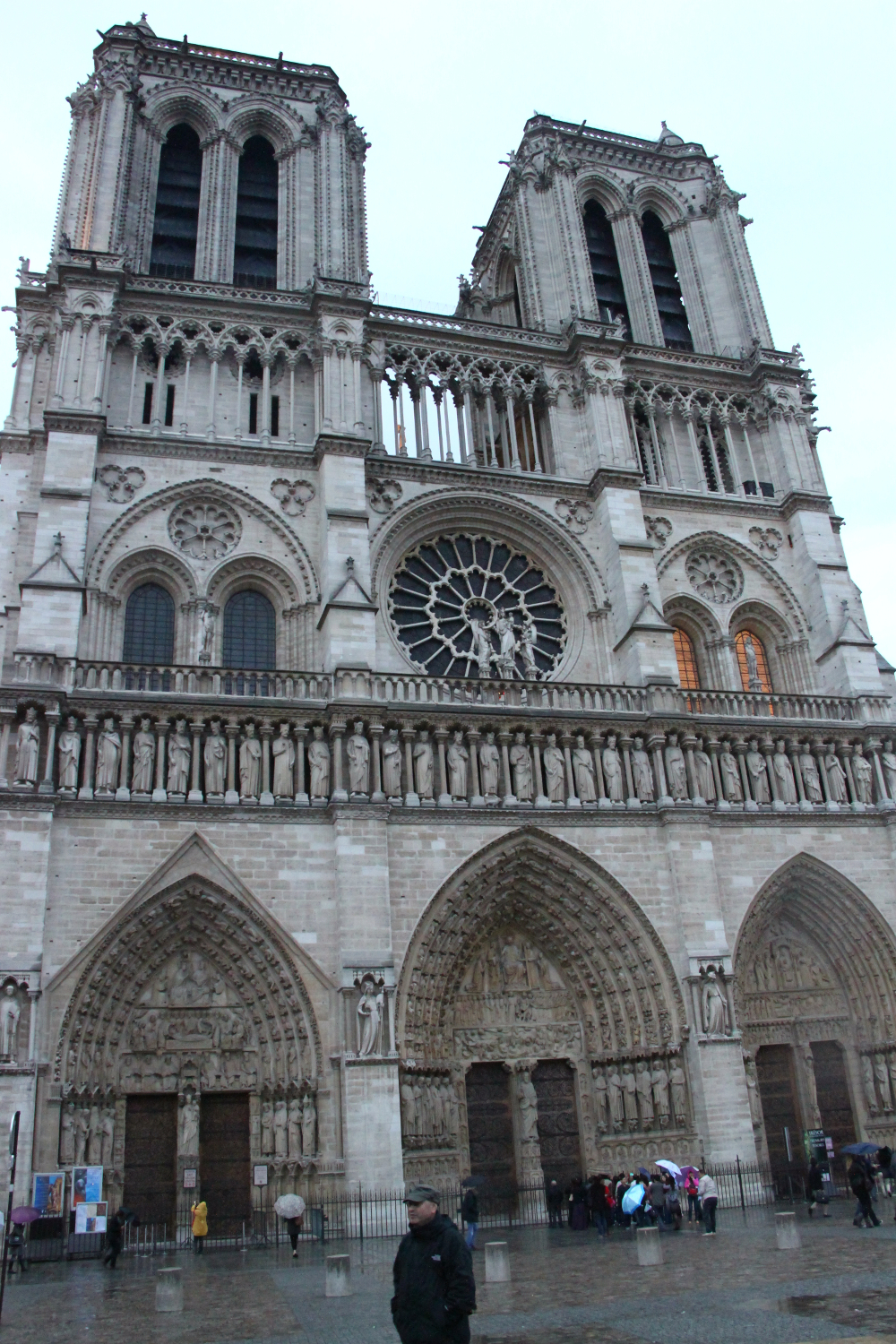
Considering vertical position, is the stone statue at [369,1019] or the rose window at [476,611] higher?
the rose window at [476,611]

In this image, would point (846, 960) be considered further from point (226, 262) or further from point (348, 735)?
point (226, 262)

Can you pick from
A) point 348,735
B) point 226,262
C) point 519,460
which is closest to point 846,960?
point 348,735

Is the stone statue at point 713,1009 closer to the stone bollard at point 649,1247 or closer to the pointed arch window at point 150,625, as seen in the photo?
the stone bollard at point 649,1247

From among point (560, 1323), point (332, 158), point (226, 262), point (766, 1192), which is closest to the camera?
point (560, 1323)

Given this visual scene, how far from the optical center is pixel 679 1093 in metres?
19.1

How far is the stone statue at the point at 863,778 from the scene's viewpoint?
2277 centimetres

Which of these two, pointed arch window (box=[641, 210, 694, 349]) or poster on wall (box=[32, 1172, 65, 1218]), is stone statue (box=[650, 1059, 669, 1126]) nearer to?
poster on wall (box=[32, 1172, 65, 1218])

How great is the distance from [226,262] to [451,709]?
13101 mm

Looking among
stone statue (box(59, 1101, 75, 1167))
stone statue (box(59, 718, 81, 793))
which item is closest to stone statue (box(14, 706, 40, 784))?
stone statue (box(59, 718, 81, 793))

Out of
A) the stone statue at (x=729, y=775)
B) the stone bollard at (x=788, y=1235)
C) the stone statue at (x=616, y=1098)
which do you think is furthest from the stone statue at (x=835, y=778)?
the stone bollard at (x=788, y=1235)

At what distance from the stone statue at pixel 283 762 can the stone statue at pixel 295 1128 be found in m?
5.11

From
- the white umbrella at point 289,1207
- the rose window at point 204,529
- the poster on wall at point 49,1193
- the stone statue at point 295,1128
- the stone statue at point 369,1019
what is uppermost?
the rose window at point 204,529

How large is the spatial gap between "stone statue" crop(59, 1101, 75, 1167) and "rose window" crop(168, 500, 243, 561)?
423 inches

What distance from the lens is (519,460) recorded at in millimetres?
27406
